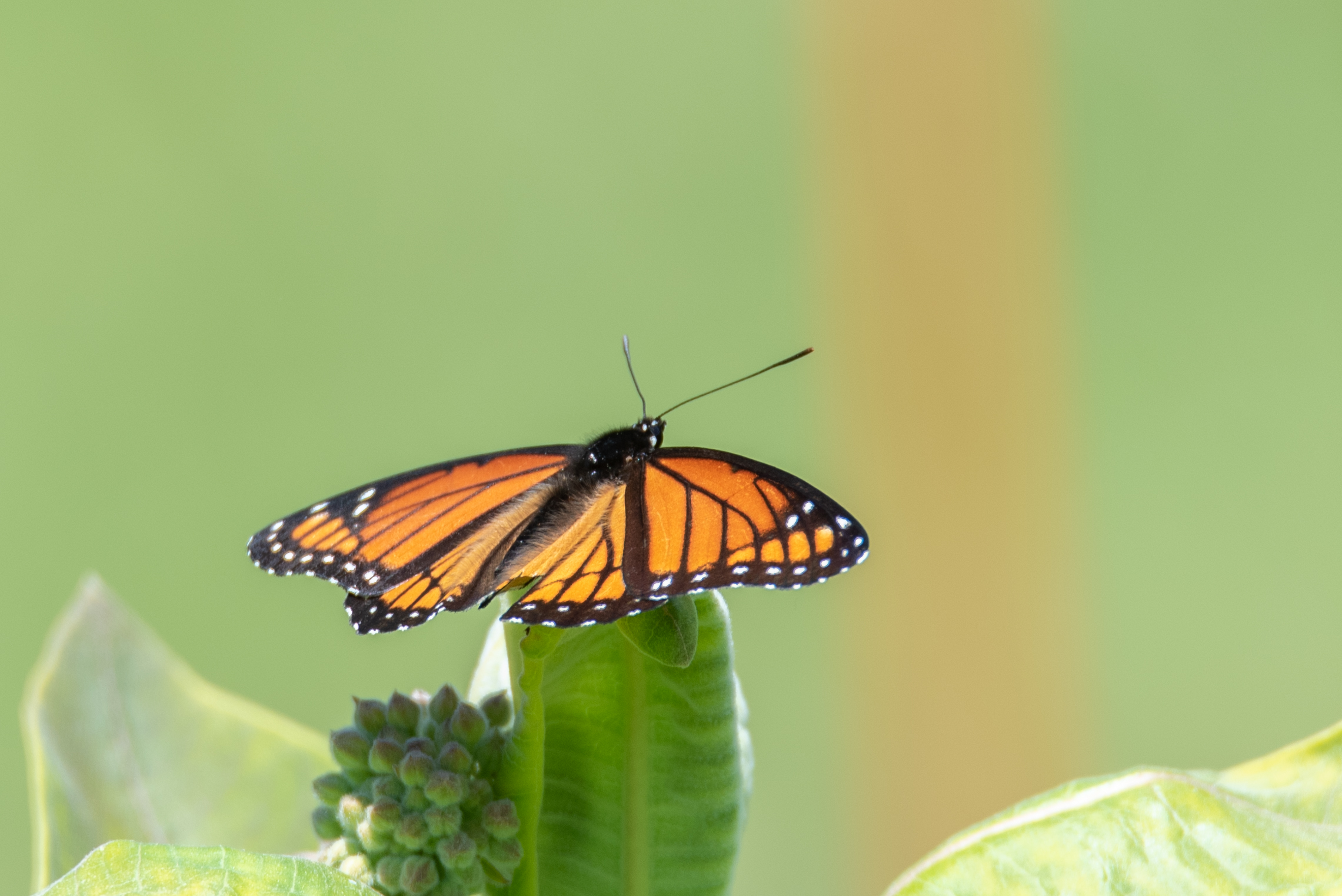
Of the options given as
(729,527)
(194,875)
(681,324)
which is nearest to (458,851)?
(194,875)

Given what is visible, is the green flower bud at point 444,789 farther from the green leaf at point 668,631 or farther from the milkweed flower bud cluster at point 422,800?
the green leaf at point 668,631

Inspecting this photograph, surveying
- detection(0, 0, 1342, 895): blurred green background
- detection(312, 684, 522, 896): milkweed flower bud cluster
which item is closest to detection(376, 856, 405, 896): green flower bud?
detection(312, 684, 522, 896): milkweed flower bud cluster

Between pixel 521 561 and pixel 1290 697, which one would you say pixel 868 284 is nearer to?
pixel 1290 697

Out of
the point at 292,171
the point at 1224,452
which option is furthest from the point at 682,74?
the point at 1224,452

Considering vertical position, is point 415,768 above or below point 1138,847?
above

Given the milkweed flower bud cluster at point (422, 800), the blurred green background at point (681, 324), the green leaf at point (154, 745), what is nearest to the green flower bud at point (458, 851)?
the milkweed flower bud cluster at point (422, 800)

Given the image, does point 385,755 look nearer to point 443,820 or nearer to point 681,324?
point 443,820

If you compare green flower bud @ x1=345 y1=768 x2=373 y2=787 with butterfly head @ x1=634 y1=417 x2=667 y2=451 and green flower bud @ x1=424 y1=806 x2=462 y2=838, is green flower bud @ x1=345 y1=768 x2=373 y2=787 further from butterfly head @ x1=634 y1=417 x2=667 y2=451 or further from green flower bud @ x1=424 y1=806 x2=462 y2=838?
butterfly head @ x1=634 y1=417 x2=667 y2=451
